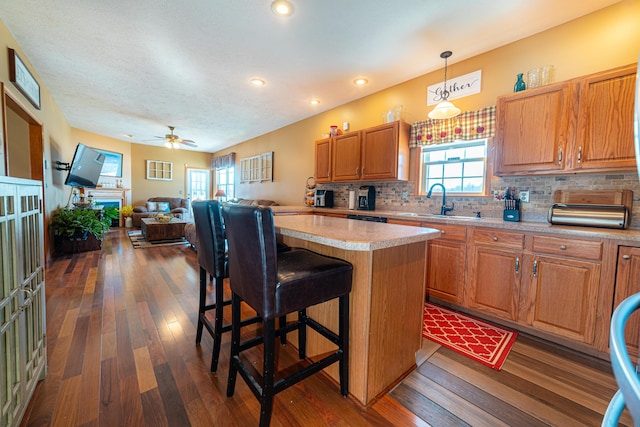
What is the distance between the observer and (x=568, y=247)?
1.86m

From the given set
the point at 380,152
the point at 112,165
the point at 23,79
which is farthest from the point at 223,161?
the point at 380,152

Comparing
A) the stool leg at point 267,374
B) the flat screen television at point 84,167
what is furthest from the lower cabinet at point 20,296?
the flat screen television at point 84,167

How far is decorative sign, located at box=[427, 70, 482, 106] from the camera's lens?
280cm

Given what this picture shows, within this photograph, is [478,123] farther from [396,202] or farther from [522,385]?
[522,385]

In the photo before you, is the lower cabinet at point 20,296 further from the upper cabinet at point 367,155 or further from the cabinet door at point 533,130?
the cabinet door at point 533,130

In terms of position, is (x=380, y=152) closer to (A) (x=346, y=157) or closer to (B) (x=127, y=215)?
(A) (x=346, y=157)

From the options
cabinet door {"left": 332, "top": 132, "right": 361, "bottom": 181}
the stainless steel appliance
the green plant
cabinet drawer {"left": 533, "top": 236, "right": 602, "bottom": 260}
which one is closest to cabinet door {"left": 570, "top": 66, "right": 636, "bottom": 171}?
cabinet drawer {"left": 533, "top": 236, "right": 602, "bottom": 260}

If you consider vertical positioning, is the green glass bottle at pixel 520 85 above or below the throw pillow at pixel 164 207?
above

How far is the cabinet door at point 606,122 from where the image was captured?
5.94ft

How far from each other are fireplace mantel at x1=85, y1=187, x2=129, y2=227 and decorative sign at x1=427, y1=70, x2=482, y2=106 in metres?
7.91

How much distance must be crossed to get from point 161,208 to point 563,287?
28.5 ft

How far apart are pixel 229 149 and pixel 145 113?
310cm

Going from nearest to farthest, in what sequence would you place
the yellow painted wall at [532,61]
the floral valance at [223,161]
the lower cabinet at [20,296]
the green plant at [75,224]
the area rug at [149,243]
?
the lower cabinet at [20,296], the yellow painted wall at [532,61], the green plant at [75,224], the area rug at [149,243], the floral valance at [223,161]

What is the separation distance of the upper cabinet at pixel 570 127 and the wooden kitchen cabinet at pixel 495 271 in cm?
66
